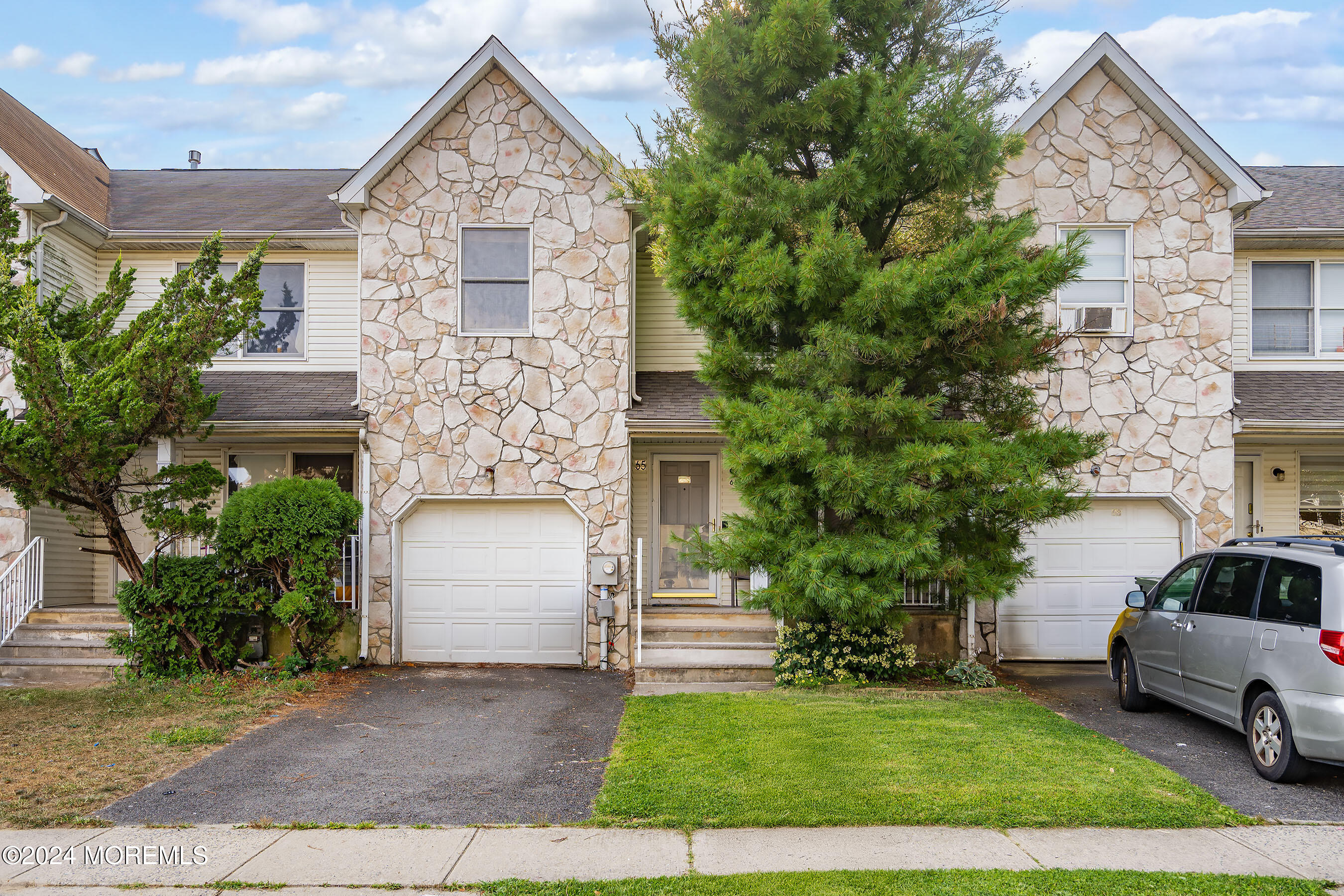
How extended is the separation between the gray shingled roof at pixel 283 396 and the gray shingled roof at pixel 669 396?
3622 mm

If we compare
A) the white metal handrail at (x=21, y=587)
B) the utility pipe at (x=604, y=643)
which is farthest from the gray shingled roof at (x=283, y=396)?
the utility pipe at (x=604, y=643)

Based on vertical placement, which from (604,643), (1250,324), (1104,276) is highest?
(1104,276)

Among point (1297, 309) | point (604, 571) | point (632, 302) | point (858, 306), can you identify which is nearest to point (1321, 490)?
point (1297, 309)

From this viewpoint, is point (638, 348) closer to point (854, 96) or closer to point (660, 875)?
point (854, 96)

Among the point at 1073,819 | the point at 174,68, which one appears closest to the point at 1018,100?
the point at 1073,819

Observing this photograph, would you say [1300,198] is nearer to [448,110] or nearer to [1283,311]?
[1283,311]

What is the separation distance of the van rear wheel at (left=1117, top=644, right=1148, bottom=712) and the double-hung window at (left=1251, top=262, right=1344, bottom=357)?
20.6ft

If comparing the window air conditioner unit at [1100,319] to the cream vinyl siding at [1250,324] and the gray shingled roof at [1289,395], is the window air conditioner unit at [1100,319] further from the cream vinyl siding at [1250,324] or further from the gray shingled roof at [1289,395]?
the cream vinyl siding at [1250,324]

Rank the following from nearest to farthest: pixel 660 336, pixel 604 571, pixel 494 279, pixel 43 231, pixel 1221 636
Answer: pixel 1221 636 < pixel 604 571 < pixel 494 279 < pixel 43 231 < pixel 660 336

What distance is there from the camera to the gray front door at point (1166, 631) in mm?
7457

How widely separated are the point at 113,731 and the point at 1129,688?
30.8 feet

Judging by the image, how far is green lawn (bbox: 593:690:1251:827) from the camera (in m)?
5.31

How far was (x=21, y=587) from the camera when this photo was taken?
11.1 meters

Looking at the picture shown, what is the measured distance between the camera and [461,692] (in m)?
9.65
